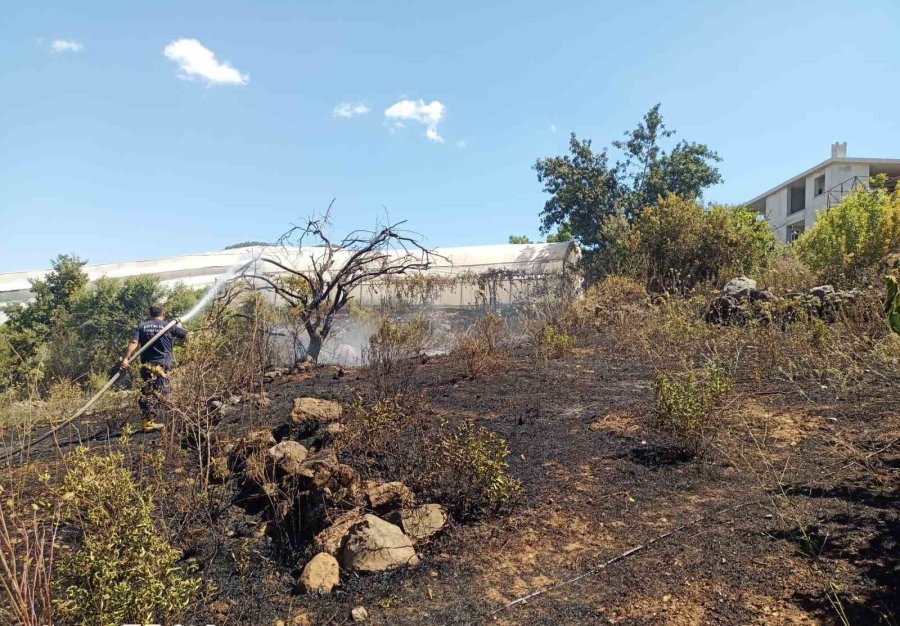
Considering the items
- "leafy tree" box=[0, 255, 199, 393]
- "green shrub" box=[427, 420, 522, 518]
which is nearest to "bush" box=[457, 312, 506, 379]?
"green shrub" box=[427, 420, 522, 518]

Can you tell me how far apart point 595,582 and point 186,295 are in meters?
13.6

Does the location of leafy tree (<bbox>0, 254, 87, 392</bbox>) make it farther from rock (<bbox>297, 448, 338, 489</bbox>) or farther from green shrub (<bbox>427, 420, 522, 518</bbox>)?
green shrub (<bbox>427, 420, 522, 518</bbox>)

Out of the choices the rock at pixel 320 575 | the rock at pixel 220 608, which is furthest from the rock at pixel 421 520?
the rock at pixel 220 608

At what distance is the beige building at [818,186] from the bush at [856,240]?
15740mm

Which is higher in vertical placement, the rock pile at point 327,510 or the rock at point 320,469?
the rock at point 320,469

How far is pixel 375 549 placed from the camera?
2.93 m

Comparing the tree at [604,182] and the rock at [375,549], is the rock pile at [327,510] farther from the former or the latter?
the tree at [604,182]

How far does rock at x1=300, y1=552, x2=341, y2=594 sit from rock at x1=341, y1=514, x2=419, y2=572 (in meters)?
0.09

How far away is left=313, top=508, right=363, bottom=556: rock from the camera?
3.07 meters

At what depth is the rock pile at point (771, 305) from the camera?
7.21m

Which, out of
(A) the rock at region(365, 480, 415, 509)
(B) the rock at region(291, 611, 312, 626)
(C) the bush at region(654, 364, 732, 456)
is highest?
(C) the bush at region(654, 364, 732, 456)

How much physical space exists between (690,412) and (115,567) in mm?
3349

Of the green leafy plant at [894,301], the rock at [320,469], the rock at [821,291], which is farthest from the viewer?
the rock at [821,291]

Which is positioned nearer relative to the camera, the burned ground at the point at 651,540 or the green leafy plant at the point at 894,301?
the green leafy plant at the point at 894,301
